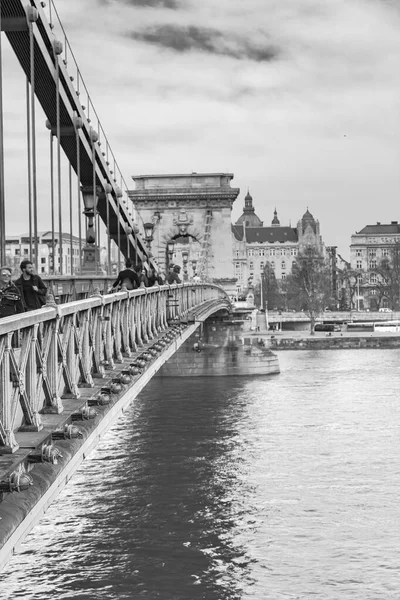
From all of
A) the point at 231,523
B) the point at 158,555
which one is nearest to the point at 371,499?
the point at 231,523

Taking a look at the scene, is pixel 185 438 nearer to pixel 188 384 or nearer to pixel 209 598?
pixel 209 598

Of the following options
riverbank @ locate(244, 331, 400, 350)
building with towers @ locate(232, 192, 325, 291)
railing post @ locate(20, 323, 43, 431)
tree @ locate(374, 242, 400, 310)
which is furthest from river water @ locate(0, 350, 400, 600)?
building with towers @ locate(232, 192, 325, 291)

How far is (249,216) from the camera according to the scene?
191 m

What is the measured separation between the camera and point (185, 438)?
1062 inches

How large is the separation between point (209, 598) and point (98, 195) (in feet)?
35.9

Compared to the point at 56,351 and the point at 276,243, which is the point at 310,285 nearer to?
the point at 276,243

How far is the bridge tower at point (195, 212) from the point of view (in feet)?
206

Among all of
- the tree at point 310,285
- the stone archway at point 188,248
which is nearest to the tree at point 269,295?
the tree at point 310,285

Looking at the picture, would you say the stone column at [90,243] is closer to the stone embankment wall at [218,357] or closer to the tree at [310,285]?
the stone embankment wall at [218,357]

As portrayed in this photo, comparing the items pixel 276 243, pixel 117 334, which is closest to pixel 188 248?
pixel 117 334

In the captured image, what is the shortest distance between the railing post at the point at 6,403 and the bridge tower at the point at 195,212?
56011 millimetres

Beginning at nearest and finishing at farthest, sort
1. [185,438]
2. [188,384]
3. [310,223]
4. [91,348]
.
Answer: [91,348], [185,438], [188,384], [310,223]

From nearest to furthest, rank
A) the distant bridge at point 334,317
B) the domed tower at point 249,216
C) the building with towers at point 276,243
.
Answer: the distant bridge at point 334,317 → the building with towers at point 276,243 → the domed tower at point 249,216

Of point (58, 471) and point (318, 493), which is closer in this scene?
point (58, 471)
